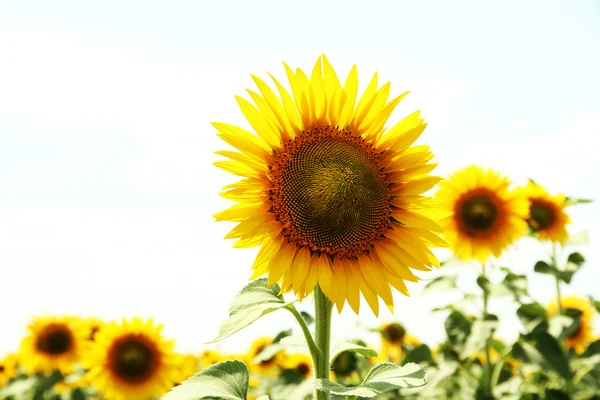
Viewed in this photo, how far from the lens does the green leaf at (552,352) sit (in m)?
5.18

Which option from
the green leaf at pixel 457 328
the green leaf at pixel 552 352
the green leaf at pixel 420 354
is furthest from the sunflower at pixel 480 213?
the green leaf at pixel 420 354

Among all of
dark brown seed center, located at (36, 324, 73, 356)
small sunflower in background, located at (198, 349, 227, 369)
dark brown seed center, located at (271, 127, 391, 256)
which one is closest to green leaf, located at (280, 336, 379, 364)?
dark brown seed center, located at (271, 127, 391, 256)

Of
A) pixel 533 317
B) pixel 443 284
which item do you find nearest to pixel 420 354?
pixel 443 284

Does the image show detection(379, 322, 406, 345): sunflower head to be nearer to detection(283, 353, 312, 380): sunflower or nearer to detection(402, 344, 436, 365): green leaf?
detection(283, 353, 312, 380): sunflower

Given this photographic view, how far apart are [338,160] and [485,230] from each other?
3.72 m

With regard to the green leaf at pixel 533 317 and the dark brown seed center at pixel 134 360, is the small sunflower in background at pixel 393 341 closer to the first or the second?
the green leaf at pixel 533 317

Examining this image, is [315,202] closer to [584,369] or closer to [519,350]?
[519,350]

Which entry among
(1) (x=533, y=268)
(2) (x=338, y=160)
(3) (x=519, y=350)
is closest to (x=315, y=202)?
(2) (x=338, y=160)

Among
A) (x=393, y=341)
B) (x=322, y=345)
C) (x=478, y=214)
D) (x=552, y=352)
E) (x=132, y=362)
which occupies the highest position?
(x=478, y=214)

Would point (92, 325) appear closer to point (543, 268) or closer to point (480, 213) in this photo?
point (480, 213)

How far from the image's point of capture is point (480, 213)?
244 inches

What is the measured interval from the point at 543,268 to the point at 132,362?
14.8 feet

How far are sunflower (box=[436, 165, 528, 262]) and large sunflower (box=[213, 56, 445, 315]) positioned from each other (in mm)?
3227

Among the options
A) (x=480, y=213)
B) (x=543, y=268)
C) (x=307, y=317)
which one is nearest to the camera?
(x=307, y=317)
